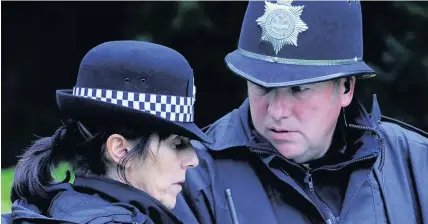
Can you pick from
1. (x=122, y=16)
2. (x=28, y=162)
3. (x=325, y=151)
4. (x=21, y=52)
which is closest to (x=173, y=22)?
(x=122, y=16)

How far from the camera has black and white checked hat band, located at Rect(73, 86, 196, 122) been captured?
2355mm

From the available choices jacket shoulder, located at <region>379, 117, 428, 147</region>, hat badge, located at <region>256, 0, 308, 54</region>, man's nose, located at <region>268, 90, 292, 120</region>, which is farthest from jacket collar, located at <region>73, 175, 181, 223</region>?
jacket shoulder, located at <region>379, 117, 428, 147</region>

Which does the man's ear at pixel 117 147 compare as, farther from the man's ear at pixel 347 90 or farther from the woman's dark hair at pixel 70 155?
the man's ear at pixel 347 90

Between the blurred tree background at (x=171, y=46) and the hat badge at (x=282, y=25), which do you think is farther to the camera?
the blurred tree background at (x=171, y=46)

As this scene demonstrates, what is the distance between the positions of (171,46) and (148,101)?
4712 millimetres

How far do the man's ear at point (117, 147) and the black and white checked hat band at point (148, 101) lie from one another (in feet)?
0.29

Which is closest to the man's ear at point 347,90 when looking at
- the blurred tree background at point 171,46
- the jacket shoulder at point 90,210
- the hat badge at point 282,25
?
the hat badge at point 282,25

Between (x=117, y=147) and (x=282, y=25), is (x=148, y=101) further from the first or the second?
(x=282, y=25)

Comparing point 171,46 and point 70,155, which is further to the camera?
point 171,46

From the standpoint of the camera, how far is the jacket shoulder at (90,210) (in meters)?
2.16

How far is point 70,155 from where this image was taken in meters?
2.49

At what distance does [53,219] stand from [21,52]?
21.0ft

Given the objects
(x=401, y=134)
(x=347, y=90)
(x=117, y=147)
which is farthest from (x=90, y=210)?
(x=401, y=134)

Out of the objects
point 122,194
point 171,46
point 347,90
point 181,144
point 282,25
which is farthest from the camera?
point 171,46
